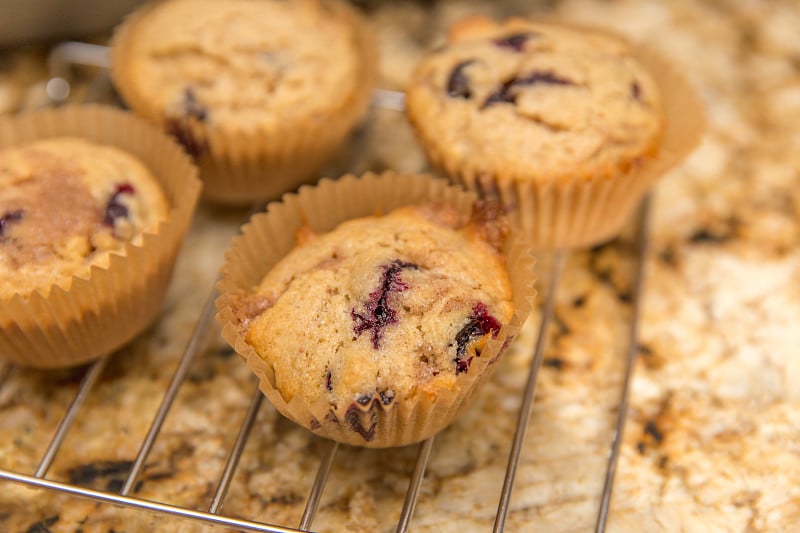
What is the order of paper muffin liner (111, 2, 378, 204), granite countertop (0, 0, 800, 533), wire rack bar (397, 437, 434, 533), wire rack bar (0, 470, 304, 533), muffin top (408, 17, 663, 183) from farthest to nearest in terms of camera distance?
paper muffin liner (111, 2, 378, 204) → muffin top (408, 17, 663, 183) → granite countertop (0, 0, 800, 533) → wire rack bar (397, 437, 434, 533) → wire rack bar (0, 470, 304, 533)

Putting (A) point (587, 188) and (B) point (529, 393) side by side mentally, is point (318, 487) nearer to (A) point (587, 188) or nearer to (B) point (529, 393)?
(B) point (529, 393)

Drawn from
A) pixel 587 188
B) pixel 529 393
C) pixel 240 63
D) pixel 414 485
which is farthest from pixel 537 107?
pixel 414 485

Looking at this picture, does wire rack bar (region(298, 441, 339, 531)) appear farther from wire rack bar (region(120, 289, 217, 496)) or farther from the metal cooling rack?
wire rack bar (region(120, 289, 217, 496))

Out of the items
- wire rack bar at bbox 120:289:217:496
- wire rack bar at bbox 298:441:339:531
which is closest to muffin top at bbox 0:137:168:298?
wire rack bar at bbox 120:289:217:496

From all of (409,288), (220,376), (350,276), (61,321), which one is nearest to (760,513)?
(409,288)

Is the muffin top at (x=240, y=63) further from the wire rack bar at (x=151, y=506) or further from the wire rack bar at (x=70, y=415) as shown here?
the wire rack bar at (x=151, y=506)

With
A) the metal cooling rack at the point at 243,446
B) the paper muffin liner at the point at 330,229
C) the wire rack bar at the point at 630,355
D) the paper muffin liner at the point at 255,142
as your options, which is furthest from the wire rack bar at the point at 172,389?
the wire rack bar at the point at 630,355

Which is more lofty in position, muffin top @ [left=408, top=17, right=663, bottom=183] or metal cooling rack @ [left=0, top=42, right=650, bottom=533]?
muffin top @ [left=408, top=17, right=663, bottom=183]
